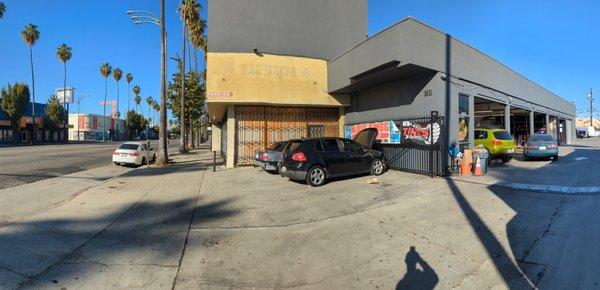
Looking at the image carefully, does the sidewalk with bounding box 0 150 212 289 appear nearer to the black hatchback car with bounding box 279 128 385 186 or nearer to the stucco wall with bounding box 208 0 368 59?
the black hatchback car with bounding box 279 128 385 186

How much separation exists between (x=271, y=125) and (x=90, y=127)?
3559 inches

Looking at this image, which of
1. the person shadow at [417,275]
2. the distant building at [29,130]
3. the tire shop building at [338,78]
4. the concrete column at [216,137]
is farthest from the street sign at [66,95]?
the person shadow at [417,275]

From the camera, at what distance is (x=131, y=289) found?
4.63m

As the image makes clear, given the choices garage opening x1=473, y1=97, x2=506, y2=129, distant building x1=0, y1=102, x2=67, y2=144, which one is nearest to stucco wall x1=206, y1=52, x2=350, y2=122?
garage opening x1=473, y1=97, x2=506, y2=129

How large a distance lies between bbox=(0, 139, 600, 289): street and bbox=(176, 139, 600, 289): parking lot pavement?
2cm

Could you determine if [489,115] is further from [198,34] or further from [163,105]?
[198,34]

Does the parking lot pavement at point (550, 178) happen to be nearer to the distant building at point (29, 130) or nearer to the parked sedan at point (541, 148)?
the parked sedan at point (541, 148)

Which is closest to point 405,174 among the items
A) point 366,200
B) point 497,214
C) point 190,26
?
point 366,200

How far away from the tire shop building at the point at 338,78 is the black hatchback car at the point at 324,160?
77.2 inches

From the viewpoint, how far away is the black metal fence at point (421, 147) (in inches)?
482

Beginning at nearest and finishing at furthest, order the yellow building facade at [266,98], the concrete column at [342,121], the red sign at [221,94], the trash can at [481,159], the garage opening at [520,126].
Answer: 1. the trash can at [481,159]
2. the red sign at [221,94]
3. the yellow building facade at [266,98]
4. the concrete column at [342,121]
5. the garage opening at [520,126]

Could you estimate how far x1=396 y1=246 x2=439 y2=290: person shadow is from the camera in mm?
4613

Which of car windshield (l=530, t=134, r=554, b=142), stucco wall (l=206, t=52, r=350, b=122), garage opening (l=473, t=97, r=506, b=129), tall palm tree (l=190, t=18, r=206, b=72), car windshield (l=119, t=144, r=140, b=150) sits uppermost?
tall palm tree (l=190, t=18, r=206, b=72)

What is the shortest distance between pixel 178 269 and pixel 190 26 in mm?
40835
